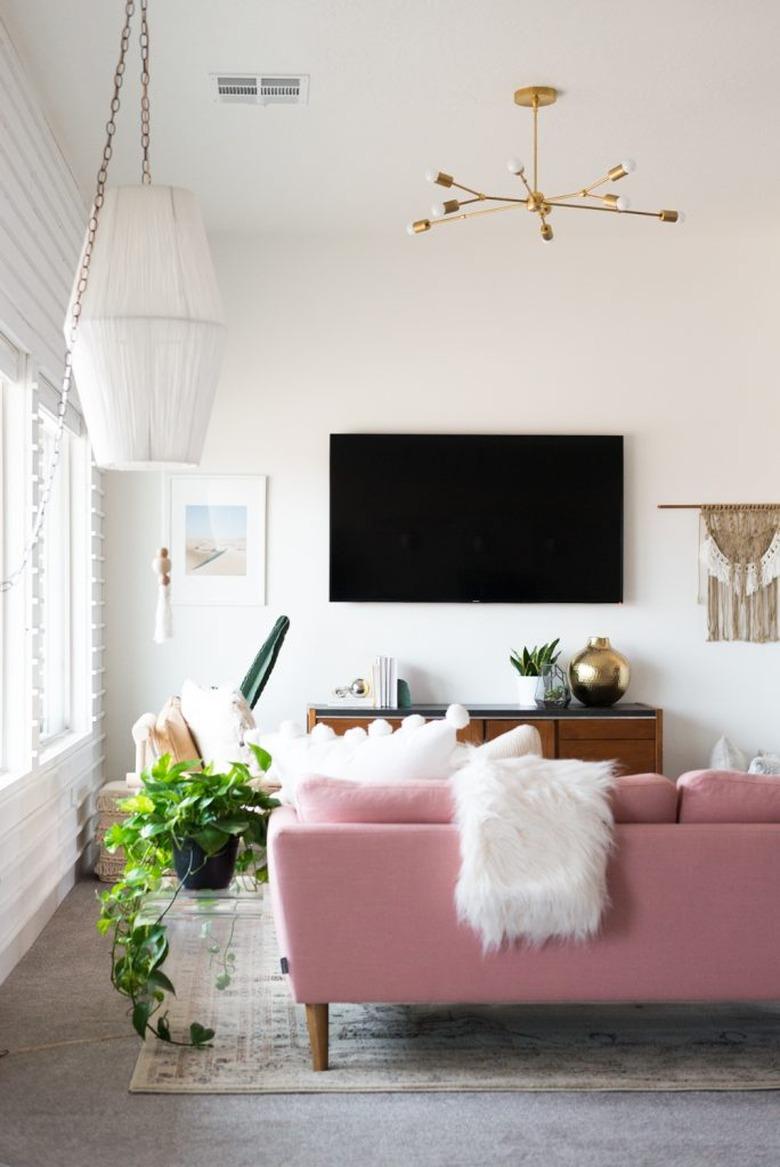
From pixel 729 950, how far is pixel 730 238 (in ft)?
14.9

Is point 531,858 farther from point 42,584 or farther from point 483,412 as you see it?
point 483,412

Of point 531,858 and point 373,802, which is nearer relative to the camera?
point 531,858

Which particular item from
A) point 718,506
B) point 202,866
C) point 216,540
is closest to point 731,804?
point 202,866

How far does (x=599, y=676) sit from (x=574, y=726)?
0.98ft

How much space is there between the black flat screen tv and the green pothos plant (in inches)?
127

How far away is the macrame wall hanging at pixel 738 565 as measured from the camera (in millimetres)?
7035

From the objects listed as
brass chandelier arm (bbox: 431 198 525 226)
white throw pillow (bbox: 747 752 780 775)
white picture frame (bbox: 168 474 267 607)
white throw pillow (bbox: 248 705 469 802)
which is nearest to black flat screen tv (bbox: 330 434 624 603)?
white picture frame (bbox: 168 474 267 607)

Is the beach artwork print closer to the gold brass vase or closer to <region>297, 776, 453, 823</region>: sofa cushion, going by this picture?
the gold brass vase

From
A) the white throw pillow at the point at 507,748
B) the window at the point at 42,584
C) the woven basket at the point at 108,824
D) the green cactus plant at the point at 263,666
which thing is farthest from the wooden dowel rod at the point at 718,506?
the white throw pillow at the point at 507,748

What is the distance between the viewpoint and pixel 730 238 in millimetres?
7039

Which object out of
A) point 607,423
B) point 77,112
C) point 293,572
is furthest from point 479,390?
point 77,112

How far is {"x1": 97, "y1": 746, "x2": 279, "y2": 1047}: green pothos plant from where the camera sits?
3.63m

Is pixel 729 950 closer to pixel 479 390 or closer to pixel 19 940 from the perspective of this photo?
pixel 19 940

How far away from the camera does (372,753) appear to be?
3.75 meters
